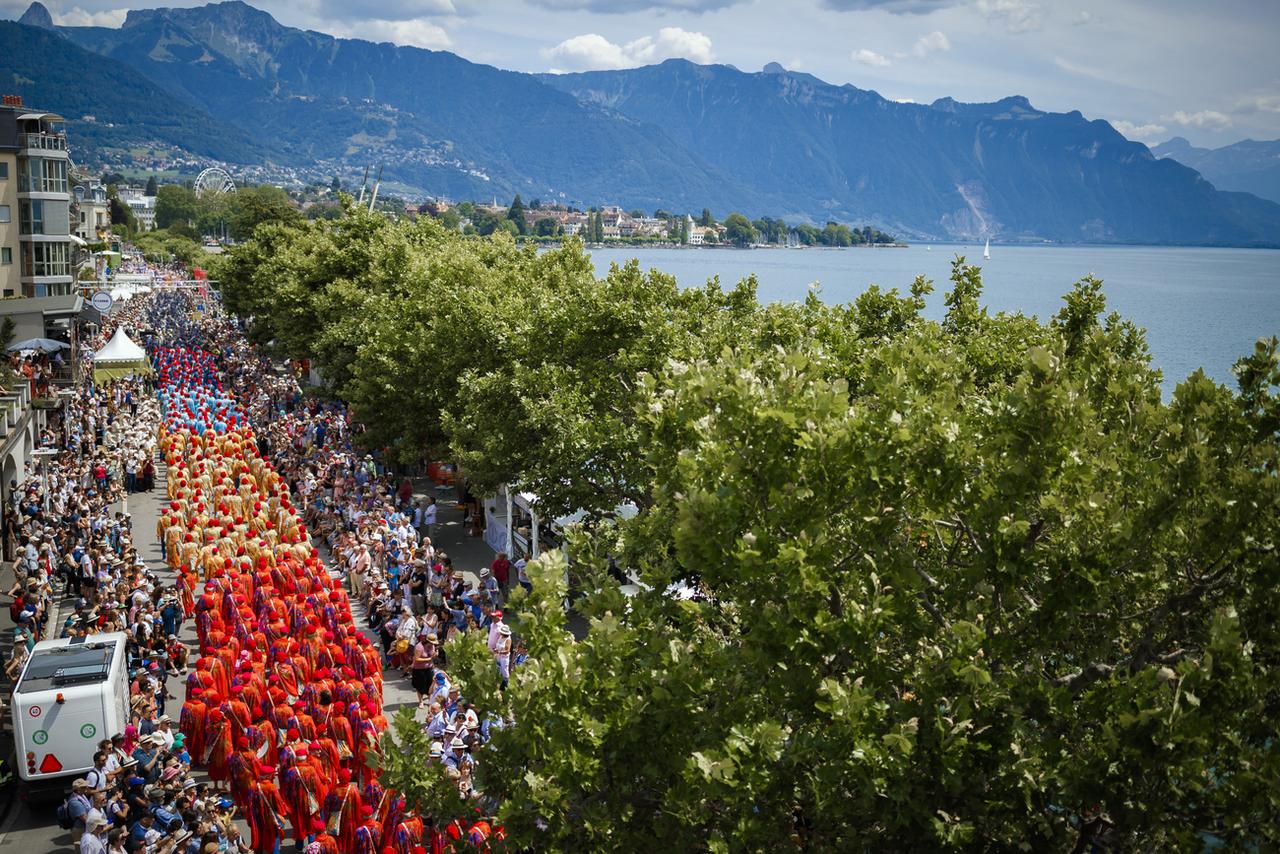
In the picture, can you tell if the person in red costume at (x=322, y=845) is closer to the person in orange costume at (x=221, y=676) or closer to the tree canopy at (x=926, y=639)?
the tree canopy at (x=926, y=639)

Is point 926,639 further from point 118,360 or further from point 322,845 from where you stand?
point 118,360

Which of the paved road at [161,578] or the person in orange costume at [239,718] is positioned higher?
the person in orange costume at [239,718]

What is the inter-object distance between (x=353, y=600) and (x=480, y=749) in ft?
55.4

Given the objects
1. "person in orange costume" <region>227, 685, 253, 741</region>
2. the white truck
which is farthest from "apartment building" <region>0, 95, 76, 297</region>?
"person in orange costume" <region>227, 685, 253, 741</region>

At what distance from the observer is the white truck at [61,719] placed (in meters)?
14.7

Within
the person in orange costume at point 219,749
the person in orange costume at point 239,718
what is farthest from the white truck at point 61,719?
the person in orange costume at point 239,718

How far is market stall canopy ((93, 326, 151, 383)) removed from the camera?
147 ft

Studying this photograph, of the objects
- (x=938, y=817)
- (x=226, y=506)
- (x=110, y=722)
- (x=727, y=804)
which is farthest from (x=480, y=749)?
(x=226, y=506)

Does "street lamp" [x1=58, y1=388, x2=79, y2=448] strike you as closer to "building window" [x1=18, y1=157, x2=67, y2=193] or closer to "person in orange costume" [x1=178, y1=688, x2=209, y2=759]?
"building window" [x1=18, y1=157, x2=67, y2=193]

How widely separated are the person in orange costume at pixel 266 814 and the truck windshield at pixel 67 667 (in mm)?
3088

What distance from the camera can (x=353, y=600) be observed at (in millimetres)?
25531

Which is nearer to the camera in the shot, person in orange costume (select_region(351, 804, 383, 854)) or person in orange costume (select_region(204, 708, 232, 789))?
person in orange costume (select_region(351, 804, 383, 854))

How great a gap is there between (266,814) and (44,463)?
78.2ft

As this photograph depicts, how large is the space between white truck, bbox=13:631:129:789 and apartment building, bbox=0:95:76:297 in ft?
136
